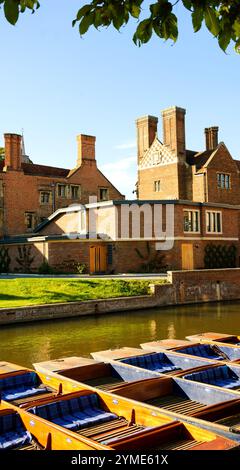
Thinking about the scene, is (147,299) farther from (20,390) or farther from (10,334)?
(20,390)

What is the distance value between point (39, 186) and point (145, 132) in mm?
12149

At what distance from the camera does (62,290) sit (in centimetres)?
2770

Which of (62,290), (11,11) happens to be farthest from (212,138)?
(11,11)

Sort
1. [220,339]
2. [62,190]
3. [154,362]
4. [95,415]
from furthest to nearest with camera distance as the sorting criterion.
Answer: [62,190], [220,339], [154,362], [95,415]

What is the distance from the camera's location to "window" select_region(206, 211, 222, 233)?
39.6 meters

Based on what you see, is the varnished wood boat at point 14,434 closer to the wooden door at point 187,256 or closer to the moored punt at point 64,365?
the moored punt at point 64,365

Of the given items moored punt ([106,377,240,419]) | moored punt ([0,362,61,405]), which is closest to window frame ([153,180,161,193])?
moored punt ([0,362,61,405])

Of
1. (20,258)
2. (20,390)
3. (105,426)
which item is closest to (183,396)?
(105,426)

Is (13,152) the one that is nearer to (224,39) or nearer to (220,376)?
(220,376)

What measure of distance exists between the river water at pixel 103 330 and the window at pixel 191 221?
35.3 feet

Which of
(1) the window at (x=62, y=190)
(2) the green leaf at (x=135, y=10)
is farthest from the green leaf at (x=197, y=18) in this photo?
(1) the window at (x=62, y=190)

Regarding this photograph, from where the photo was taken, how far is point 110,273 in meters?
36.4

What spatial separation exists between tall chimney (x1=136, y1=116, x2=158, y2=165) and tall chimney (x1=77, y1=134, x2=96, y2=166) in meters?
4.86

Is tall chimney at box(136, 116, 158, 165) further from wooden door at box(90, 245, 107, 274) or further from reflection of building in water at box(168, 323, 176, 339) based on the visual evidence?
reflection of building in water at box(168, 323, 176, 339)
